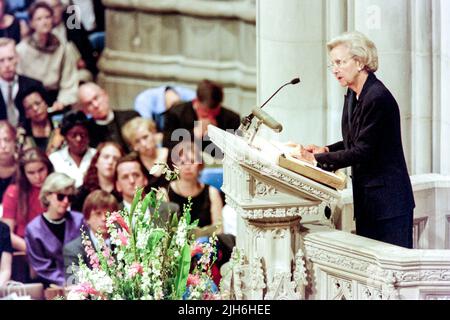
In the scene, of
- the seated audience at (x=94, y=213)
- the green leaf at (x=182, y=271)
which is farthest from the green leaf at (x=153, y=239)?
the seated audience at (x=94, y=213)

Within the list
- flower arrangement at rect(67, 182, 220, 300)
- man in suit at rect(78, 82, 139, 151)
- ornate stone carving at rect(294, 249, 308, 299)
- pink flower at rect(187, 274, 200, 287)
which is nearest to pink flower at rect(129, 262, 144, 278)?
flower arrangement at rect(67, 182, 220, 300)

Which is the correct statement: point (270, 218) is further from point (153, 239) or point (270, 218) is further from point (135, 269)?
point (135, 269)

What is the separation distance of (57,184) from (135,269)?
2.46 meters

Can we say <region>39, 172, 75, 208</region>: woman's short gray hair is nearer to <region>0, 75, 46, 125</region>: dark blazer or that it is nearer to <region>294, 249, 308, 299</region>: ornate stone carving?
<region>0, 75, 46, 125</region>: dark blazer

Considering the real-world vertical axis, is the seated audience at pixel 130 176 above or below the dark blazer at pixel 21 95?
below

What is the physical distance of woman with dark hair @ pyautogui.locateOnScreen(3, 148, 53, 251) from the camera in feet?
33.3

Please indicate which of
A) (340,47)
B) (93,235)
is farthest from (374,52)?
(93,235)

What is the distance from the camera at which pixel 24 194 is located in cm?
1020

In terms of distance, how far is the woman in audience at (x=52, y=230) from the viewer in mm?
10172

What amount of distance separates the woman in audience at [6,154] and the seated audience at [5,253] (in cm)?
20

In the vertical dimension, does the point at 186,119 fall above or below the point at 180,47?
below

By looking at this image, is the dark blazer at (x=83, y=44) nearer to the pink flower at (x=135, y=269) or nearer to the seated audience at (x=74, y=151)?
the seated audience at (x=74, y=151)

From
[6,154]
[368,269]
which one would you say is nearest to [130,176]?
[6,154]

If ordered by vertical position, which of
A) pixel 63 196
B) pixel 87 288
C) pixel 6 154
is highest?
pixel 6 154
